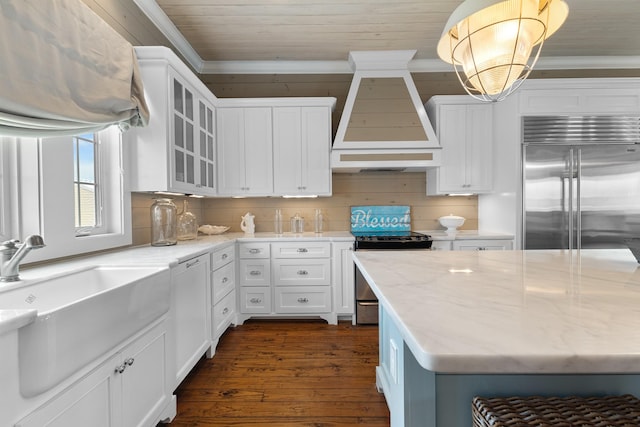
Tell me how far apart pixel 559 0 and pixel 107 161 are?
2.62 metres

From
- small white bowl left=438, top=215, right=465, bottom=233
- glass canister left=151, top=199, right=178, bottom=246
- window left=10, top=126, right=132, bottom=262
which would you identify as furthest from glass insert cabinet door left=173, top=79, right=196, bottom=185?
small white bowl left=438, top=215, right=465, bottom=233

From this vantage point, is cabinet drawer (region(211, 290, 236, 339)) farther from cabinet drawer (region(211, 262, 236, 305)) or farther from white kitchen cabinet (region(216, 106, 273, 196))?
white kitchen cabinet (region(216, 106, 273, 196))

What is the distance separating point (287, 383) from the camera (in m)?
2.15

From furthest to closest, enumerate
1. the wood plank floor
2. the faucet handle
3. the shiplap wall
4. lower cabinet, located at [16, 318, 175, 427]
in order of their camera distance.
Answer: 1. the shiplap wall
2. the wood plank floor
3. the faucet handle
4. lower cabinet, located at [16, 318, 175, 427]

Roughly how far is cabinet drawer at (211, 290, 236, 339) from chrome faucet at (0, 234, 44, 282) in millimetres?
1402

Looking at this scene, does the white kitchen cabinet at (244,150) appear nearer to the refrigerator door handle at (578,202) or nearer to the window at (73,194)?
the window at (73,194)

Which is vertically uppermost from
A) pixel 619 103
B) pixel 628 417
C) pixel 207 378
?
pixel 619 103

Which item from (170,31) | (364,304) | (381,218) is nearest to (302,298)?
(364,304)

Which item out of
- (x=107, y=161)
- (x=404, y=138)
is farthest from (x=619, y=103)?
(x=107, y=161)

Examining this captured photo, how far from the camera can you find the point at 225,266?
2.82 m

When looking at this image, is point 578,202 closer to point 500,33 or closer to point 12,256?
point 500,33

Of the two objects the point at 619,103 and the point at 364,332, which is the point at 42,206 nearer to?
the point at 364,332

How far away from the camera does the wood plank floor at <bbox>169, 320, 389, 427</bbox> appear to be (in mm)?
1816

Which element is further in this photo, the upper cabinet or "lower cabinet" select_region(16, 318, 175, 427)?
the upper cabinet
